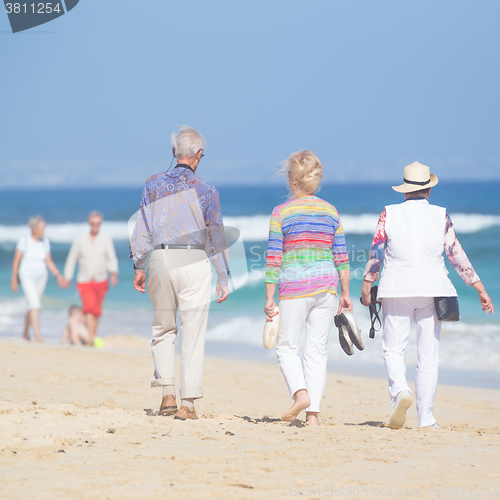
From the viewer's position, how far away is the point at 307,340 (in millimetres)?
4098

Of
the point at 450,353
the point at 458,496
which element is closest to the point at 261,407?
the point at 458,496

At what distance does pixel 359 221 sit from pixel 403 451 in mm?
26150

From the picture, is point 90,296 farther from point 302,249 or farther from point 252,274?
point 252,274

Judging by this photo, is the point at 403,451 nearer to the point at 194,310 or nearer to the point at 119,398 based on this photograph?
the point at 194,310

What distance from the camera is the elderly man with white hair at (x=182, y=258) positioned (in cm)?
399

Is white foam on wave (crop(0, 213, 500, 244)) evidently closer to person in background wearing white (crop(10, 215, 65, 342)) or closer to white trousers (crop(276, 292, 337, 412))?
person in background wearing white (crop(10, 215, 65, 342))

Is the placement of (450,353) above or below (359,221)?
below

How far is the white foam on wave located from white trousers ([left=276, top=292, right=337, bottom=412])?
2031cm

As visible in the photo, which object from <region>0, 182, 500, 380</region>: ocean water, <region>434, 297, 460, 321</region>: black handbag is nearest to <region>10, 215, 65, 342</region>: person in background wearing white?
<region>0, 182, 500, 380</region>: ocean water

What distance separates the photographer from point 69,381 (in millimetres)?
5785

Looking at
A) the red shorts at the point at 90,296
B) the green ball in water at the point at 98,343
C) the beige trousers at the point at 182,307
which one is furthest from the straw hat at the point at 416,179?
the green ball in water at the point at 98,343

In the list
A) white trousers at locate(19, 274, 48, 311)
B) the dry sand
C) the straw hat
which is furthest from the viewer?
white trousers at locate(19, 274, 48, 311)

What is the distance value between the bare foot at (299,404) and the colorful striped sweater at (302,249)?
574mm

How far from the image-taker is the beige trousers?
156 inches
